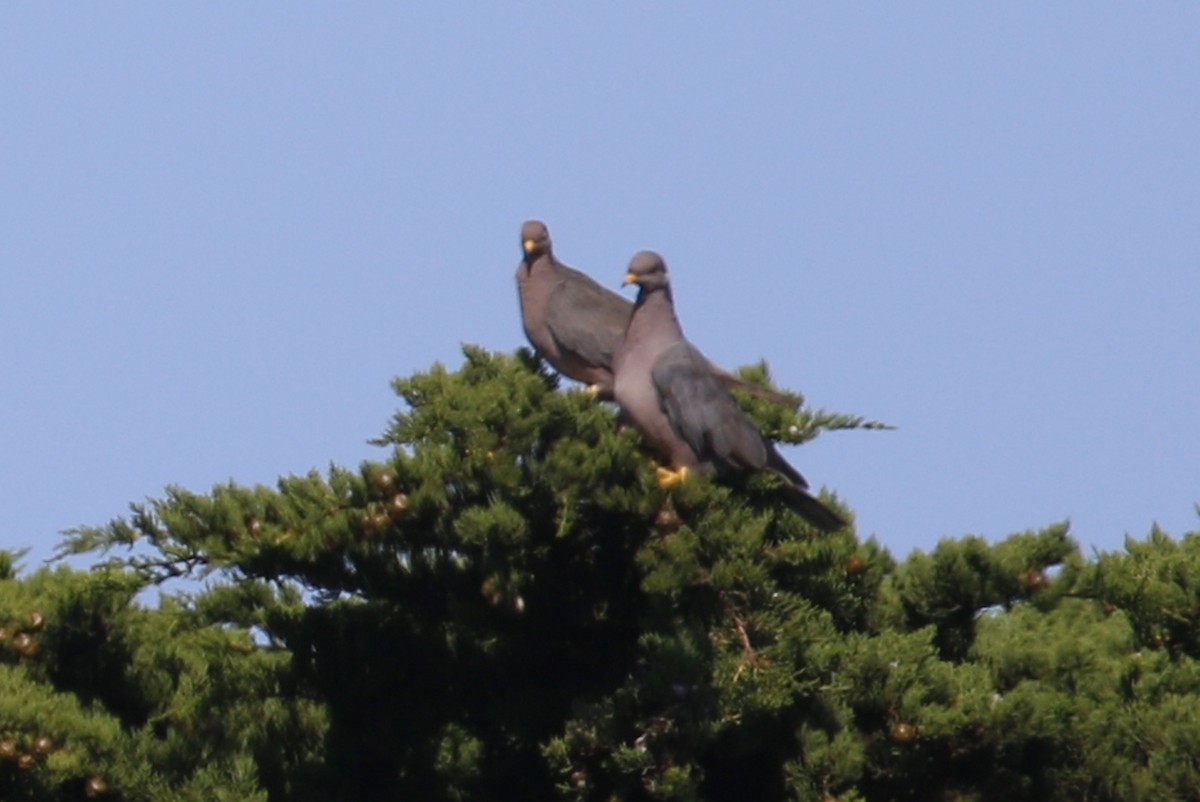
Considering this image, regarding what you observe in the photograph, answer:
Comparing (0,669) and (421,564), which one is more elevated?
(421,564)

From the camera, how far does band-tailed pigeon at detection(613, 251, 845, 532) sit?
22.5 feet

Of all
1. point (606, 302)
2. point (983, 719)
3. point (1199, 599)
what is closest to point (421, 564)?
point (983, 719)

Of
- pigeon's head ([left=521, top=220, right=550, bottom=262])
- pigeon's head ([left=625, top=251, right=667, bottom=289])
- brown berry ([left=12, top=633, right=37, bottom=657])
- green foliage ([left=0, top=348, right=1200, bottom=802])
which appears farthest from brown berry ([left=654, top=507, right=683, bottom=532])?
pigeon's head ([left=521, top=220, right=550, bottom=262])

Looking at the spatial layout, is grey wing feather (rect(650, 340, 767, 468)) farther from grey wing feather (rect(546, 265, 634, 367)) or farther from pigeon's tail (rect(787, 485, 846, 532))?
grey wing feather (rect(546, 265, 634, 367))

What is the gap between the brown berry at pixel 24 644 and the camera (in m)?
6.33

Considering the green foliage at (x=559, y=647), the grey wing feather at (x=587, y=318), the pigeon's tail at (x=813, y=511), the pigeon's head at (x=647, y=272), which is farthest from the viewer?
the grey wing feather at (x=587, y=318)

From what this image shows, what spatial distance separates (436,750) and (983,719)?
1663mm

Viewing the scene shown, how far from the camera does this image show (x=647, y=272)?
838 cm

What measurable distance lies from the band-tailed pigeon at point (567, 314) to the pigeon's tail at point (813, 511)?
198 cm

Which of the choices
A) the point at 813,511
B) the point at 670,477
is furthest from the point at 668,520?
the point at 813,511

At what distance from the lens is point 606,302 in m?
9.64

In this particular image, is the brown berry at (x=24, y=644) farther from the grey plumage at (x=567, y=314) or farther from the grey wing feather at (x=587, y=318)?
the grey wing feather at (x=587, y=318)

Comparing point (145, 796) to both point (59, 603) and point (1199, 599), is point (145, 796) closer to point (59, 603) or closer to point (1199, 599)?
point (59, 603)

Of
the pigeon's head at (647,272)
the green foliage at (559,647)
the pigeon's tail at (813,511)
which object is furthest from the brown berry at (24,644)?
the pigeon's head at (647,272)
